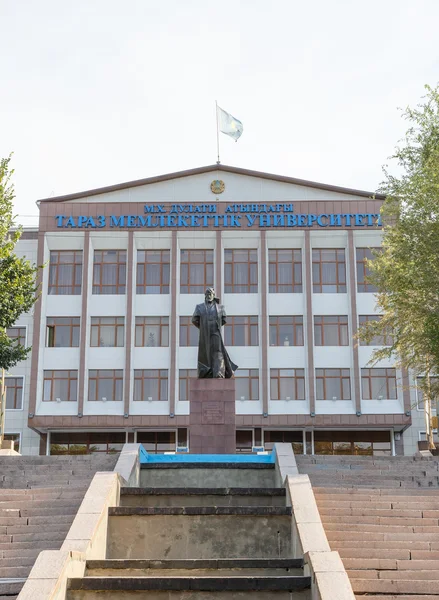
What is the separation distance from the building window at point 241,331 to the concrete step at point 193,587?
34.5 metres

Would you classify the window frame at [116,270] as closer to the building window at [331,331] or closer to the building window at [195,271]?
the building window at [195,271]

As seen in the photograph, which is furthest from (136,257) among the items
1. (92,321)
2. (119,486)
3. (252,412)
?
(119,486)

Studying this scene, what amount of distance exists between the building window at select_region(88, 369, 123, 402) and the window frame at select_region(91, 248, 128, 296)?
414cm

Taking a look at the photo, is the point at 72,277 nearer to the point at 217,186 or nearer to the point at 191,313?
the point at 191,313

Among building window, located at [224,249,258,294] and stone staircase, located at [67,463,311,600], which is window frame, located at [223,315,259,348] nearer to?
building window, located at [224,249,258,294]

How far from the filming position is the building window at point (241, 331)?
44156 millimetres

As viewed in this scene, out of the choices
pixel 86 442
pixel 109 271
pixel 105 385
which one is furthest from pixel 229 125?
pixel 86 442

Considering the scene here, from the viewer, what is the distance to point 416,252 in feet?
78.3

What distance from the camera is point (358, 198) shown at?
45.8m

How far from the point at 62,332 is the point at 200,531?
33.6 metres

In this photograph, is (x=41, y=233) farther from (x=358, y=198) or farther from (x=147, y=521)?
(x=147, y=521)

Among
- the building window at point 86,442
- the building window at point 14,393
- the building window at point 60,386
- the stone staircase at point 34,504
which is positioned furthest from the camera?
the building window at point 14,393

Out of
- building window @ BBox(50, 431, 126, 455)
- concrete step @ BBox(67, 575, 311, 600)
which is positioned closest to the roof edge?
building window @ BBox(50, 431, 126, 455)

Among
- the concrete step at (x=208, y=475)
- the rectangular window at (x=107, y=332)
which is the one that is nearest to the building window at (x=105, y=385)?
the rectangular window at (x=107, y=332)
